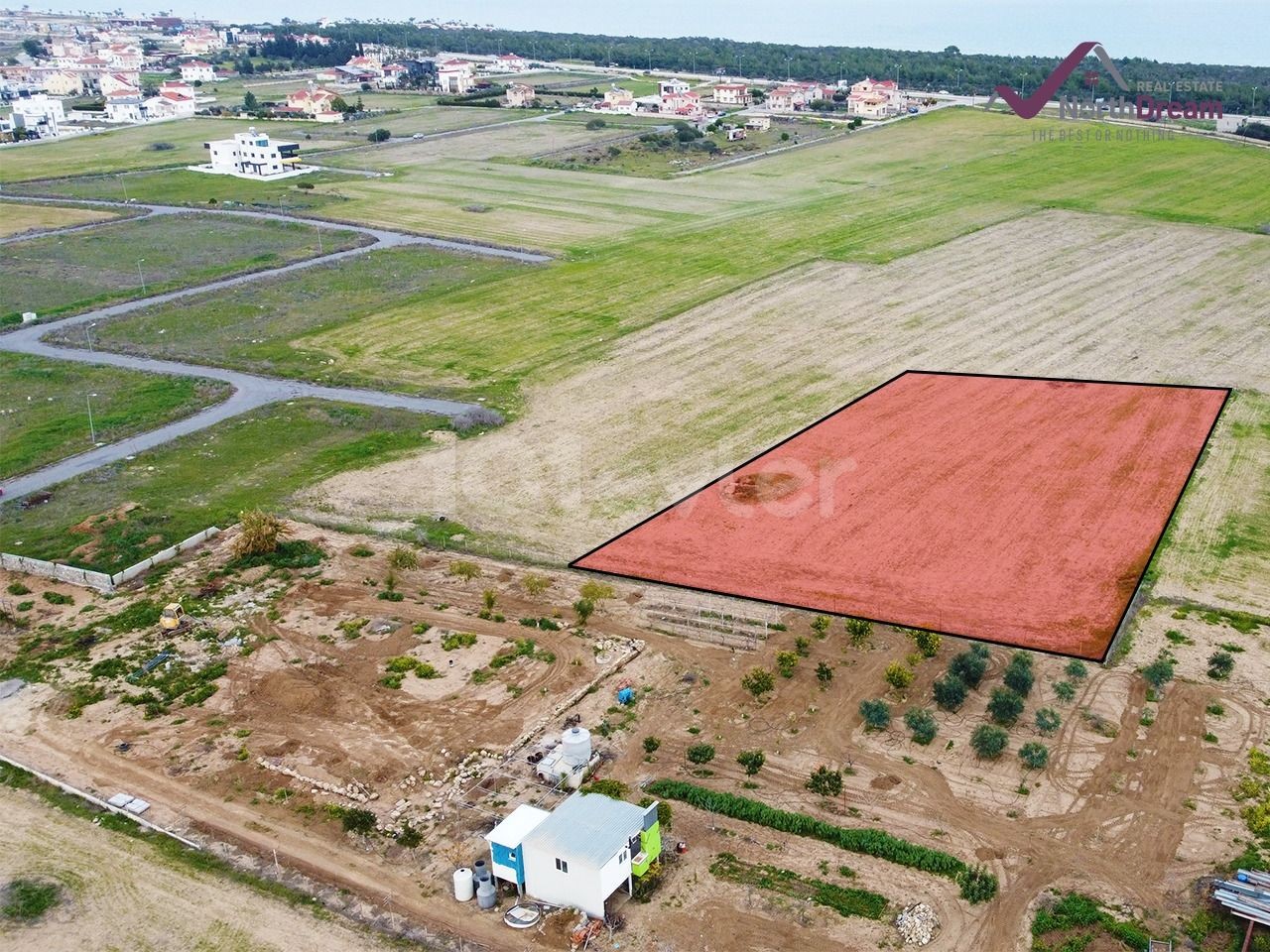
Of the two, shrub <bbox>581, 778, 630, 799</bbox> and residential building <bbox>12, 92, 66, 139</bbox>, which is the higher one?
residential building <bbox>12, 92, 66, 139</bbox>

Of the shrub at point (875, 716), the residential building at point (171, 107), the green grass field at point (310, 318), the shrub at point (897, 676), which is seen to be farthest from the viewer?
the residential building at point (171, 107)

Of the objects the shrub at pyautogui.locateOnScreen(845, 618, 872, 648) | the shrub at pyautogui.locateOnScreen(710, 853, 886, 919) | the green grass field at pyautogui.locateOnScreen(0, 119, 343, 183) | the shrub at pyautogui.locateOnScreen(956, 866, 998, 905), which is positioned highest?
the green grass field at pyautogui.locateOnScreen(0, 119, 343, 183)

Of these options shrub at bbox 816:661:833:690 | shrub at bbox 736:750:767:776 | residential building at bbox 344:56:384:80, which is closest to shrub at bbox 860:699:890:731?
shrub at bbox 816:661:833:690

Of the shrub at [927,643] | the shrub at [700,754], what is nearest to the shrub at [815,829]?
the shrub at [700,754]

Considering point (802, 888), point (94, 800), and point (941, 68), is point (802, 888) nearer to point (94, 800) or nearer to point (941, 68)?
point (94, 800)

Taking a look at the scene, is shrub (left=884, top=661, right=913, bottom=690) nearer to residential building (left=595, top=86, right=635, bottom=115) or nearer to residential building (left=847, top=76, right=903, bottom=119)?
residential building (left=847, top=76, right=903, bottom=119)

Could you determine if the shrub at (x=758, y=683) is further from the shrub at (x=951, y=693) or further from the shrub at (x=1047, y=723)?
the shrub at (x=1047, y=723)

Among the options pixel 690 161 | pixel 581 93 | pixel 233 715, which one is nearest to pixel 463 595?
pixel 233 715

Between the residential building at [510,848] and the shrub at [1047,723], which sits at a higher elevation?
the shrub at [1047,723]
